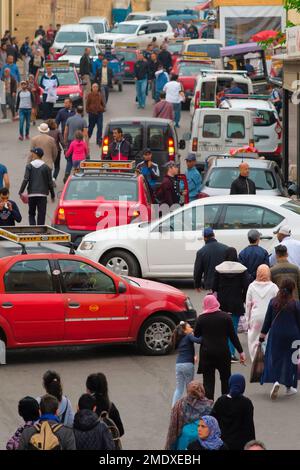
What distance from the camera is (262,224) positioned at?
20.4m

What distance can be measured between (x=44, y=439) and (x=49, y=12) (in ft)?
204

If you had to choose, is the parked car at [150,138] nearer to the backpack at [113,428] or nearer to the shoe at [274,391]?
the shoe at [274,391]

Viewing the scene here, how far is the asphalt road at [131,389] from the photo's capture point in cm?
1341

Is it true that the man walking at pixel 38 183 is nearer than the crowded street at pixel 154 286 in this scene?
No

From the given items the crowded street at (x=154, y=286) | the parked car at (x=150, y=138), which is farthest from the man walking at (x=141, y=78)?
the parked car at (x=150, y=138)

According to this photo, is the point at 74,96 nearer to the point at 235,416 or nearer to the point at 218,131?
the point at 218,131

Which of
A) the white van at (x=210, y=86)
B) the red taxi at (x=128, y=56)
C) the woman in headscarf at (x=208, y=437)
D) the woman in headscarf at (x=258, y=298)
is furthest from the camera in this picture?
the red taxi at (x=128, y=56)

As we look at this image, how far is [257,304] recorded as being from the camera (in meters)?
15.5

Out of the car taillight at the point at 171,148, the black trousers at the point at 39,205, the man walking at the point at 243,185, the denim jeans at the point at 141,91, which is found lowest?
the denim jeans at the point at 141,91

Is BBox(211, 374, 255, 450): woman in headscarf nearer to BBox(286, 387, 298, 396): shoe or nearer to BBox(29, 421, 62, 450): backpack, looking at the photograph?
BBox(29, 421, 62, 450): backpack

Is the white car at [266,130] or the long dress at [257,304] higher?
the long dress at [257,304]

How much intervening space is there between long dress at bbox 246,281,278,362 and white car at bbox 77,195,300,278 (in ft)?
15.4

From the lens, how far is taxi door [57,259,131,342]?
16.3m

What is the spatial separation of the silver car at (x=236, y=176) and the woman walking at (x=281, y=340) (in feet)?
31.1
